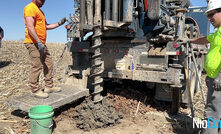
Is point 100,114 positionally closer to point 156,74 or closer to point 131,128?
point 131,128

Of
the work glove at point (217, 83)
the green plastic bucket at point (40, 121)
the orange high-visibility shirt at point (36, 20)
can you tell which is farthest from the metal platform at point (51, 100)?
the work glove at point (217, 83)

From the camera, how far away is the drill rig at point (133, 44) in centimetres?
386

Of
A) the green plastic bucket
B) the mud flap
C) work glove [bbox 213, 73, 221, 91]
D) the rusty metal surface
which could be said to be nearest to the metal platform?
the green plastic bucket

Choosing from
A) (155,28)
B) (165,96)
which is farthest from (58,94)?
(155,28)

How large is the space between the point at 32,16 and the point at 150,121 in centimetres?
330

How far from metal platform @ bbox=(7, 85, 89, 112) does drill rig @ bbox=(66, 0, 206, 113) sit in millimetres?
510

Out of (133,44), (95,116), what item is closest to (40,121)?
(95,116)

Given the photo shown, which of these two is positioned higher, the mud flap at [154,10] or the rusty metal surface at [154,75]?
the mud flap at [154,10]

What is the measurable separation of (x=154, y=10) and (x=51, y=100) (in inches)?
114

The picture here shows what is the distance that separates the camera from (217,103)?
2738mm

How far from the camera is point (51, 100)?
380cm

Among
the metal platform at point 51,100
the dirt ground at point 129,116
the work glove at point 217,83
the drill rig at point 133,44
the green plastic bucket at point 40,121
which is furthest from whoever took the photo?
the drill rig at point 133,44

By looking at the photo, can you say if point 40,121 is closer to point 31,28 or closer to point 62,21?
point 31,28

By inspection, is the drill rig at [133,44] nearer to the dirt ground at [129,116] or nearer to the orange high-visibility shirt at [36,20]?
the dirt ground at [129,116]
